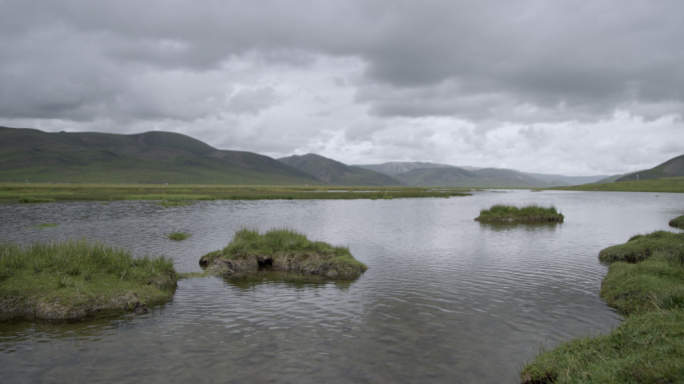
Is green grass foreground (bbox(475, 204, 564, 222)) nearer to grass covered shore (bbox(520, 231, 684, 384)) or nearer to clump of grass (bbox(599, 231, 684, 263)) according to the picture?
clump of grass (bbox(599, 231, 684, 263))

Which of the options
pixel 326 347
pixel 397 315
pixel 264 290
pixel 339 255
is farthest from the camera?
pixel 339 255

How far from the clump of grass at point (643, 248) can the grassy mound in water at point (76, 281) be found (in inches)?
1052

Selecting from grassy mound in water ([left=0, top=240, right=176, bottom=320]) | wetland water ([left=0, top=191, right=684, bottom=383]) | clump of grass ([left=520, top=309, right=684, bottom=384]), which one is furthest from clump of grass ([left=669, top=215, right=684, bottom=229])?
grassy mound in water ([left=0, top=240, right=176, bottom=320])

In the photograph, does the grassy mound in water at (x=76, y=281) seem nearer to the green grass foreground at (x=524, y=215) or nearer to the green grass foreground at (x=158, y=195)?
the green grass foreground at (x=524, y=215)

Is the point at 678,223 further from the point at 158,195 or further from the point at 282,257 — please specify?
the point at 158,195

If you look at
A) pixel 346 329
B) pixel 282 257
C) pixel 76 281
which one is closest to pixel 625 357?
pixel 346 329

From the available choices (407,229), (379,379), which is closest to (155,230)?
(407,229)

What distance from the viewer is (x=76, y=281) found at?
1568 cm

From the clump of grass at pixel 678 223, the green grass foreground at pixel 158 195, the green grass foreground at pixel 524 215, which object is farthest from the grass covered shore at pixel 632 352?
the green grass foreground at pixel 158 195

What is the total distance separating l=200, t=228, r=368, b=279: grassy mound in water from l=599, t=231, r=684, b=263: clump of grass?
653 inches

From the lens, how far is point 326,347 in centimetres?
1205

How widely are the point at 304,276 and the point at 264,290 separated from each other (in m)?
3.45

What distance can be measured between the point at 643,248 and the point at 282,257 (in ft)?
74.3

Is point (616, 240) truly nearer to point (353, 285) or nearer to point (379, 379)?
point (353, 285)
